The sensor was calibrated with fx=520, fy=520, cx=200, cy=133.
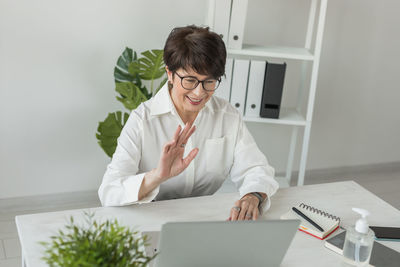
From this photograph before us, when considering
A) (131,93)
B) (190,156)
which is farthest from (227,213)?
(131,93)

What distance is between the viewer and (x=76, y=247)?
40.9 inches

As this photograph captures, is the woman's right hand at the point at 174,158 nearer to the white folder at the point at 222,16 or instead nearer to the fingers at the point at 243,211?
the fingers at the point at 243,211

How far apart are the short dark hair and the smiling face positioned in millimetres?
20

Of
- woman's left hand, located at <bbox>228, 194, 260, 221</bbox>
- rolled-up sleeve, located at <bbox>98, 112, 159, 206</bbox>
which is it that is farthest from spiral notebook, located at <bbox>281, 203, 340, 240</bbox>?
rolled-up sleeve, located at <bbox>98, 112, 159, 206</bbox>

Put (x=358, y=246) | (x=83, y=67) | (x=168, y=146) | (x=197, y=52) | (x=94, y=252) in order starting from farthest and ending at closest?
1. (x=83, y=67)
2. (x=197, y=52)
3. (x=168, y=146)
4. (x=358, y=246)
5. (x=94, y=252)

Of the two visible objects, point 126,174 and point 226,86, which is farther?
point 226,86

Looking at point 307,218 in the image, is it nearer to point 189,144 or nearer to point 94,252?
point 189,144

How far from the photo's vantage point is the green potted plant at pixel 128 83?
9.55ft

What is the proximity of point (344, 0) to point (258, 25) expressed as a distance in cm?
67

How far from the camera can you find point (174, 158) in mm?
1733

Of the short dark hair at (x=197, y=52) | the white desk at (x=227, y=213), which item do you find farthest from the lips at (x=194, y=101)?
the white desk at (x=227, y=213)

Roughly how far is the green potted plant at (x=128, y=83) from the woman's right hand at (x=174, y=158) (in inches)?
46.6

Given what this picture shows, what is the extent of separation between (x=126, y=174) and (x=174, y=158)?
8.8 inches

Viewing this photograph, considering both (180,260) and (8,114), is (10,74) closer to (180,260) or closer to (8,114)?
(8,114)
